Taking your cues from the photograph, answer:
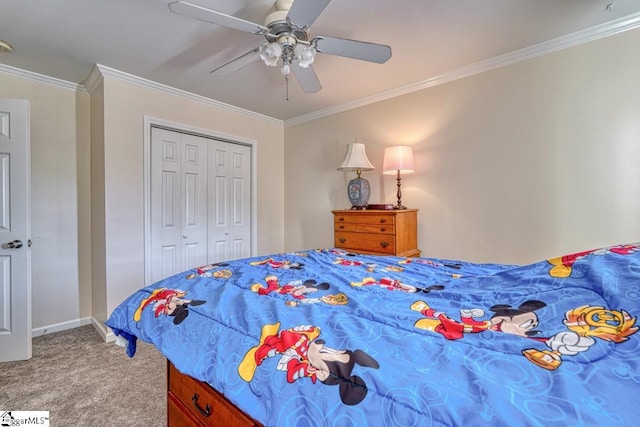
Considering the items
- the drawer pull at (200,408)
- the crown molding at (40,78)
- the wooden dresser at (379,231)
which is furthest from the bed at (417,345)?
the crown molding at (40,78)

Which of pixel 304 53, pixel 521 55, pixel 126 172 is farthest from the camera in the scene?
pixel 126 172

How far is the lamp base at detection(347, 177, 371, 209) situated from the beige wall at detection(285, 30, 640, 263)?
199 mm

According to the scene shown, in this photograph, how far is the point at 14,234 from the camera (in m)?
2.29

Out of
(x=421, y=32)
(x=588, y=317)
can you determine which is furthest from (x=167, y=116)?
(x=588, y=317)

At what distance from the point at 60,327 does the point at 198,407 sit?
2.79 metres

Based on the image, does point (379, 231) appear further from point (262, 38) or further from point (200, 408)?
point (200, 408)

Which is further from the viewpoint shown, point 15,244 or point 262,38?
point 15,244

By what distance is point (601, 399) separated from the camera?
0.48 m

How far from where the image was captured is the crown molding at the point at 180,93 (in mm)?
2625

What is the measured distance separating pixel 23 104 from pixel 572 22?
412 centimetres

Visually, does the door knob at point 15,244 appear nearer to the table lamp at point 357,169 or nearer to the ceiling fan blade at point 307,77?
the ceiling fan blade at point 307,77

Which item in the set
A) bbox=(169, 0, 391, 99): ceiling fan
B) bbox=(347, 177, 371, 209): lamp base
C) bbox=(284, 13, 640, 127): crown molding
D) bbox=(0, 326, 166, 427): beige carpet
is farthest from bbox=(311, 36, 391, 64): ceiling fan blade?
bbox=(0, 326, 166, 427): beige carpet

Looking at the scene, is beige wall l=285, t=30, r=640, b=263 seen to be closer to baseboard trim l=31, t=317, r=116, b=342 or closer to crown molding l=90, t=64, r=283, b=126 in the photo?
crown molding l=90, t=64, r=283, b=126

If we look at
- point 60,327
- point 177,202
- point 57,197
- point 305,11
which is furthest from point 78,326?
point 305,11
